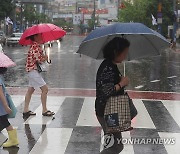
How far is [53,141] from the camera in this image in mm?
6875

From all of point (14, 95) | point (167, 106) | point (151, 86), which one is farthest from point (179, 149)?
point (151, 86)

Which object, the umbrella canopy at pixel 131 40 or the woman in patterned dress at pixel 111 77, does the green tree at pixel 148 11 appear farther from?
the woman in patterned dress at pixel 111 77

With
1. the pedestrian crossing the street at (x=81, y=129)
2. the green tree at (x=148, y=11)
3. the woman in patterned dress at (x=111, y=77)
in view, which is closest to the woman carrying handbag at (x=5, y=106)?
the pedestrian crossing the street at (x=81, y=129)

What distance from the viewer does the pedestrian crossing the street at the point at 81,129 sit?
649 cm

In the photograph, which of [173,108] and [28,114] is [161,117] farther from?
[28,114]

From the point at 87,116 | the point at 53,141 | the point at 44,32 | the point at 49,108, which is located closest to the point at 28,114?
the point at 49,108

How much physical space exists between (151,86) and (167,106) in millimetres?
3673

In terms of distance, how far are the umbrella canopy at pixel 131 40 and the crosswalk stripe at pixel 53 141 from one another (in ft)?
5.84

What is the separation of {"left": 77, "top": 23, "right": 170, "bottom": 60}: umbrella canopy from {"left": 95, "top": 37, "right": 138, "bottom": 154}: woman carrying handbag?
14cm

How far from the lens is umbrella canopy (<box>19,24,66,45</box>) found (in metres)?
8.01

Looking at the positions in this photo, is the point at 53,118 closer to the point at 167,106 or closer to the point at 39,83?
the point at 39,83

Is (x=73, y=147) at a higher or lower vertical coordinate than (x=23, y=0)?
lower

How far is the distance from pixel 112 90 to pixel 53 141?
99.5 inches

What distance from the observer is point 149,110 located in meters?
9.55
